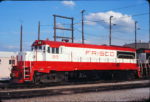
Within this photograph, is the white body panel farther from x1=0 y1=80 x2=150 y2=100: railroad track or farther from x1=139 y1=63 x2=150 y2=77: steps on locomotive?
x1=0 y1=80 x2=150 y2=100: railroad track

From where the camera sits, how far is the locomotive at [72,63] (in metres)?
19.7

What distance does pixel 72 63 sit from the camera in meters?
22.3

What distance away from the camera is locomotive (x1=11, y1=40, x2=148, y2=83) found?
19688 millimetres

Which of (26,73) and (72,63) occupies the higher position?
(72,63)

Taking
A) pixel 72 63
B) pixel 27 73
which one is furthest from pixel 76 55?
pixel 27 73

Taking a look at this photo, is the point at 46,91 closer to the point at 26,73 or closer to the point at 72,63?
the point at 26,73

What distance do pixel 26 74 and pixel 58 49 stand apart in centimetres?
406

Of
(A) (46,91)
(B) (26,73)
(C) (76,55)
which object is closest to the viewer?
(A) (46,91)

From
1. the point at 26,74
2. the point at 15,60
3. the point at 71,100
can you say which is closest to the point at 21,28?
the point at 15,60

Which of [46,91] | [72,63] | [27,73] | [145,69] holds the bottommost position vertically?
[46,91]

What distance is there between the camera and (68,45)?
22.3 metres

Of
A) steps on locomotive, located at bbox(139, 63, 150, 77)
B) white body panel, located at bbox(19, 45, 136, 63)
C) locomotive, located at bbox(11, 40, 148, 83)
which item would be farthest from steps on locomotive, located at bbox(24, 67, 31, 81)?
steps on locomotive, located at bbox(139, 63, 150, 77)

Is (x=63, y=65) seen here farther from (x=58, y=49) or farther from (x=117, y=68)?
(x=117, y=68)

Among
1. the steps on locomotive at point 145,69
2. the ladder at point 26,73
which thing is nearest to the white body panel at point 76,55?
the ladder at point 26,73
